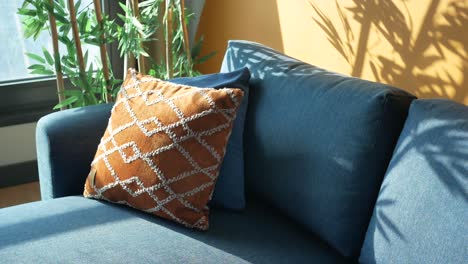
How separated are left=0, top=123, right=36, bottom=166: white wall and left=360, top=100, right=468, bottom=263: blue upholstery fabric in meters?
1.86

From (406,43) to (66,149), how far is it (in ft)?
3.41

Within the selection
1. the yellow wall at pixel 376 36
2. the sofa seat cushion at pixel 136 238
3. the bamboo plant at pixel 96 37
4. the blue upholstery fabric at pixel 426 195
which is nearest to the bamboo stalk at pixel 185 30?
the bamboo plant at pixel 96 37

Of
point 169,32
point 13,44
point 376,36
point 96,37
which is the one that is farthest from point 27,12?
point 376,36

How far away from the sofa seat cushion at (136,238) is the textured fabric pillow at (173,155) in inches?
2.2

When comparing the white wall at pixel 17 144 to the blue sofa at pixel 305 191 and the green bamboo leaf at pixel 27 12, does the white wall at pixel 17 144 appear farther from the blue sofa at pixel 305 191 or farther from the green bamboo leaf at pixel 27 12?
the blue sofa at pixel 305 191

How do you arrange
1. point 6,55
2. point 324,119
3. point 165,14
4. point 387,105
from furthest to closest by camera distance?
point 6,55, point 165,14, point 324,119, point 387,105

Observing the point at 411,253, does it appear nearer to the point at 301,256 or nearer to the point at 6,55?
the point at 301,256

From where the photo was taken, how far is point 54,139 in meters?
1.79

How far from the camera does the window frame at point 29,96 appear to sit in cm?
274

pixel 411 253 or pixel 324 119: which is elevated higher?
pixel 324 119

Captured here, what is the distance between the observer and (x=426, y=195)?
1.27 m

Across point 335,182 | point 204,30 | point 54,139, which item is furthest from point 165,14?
point 335,182

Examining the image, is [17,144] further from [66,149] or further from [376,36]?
[376,36]

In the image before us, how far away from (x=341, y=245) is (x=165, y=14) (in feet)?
3.97
